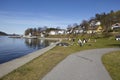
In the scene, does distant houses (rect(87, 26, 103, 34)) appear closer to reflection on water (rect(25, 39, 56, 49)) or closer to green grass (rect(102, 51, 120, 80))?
reflection on water (rect(25, 39, 56, 49))

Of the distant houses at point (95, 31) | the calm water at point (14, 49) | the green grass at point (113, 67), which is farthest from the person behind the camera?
the distant houses at point (95, 31)

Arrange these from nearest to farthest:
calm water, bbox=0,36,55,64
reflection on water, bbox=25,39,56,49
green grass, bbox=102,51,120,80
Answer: green grass, bbox=102,51,120,80
calm water, bbox=0,36,55,64
reflection on water, bbox=25,39,56,49

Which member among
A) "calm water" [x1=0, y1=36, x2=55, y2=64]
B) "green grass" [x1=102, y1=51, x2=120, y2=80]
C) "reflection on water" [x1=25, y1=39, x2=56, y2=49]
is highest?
"green grass" [x1=102, y1=51, x2=120, y2=80]

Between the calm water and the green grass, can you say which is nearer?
the green grass

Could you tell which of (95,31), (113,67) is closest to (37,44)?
(95,31)

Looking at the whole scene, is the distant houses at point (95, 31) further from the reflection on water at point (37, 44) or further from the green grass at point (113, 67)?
the green grass at point (113, 67)

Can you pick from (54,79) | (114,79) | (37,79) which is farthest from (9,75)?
(114,79)

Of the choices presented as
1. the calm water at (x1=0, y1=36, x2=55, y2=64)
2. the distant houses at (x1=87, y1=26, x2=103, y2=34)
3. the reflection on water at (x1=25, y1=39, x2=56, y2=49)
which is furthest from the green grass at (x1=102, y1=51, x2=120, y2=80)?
the distant houses at (x1=87, y1=26, x2=103, y2=34)

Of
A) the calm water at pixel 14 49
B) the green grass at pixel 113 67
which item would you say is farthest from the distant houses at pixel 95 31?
the green grass at pixel 113 67

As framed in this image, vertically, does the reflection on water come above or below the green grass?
below

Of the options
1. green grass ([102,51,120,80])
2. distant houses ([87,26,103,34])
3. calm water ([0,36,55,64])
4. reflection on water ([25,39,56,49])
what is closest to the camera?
green grass ([102,51,120,80])

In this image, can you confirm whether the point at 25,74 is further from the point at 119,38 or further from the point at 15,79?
the point at 119,38

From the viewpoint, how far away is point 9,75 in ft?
36.2

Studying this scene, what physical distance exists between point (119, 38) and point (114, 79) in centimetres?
5875
